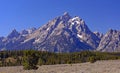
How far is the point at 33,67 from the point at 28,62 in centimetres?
260

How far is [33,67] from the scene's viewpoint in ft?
378

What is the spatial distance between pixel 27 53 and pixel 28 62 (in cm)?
432

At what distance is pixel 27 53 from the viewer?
117438mm

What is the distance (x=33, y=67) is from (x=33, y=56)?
417 centimetres

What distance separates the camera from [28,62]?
11425 centimetres

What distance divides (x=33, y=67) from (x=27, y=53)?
218 inches

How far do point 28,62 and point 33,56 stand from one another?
3936 mm

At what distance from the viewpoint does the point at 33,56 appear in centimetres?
11744
